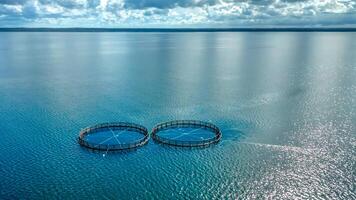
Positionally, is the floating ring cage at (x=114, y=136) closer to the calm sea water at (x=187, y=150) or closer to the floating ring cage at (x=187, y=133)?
the calm sea water at (x=187, y=150)

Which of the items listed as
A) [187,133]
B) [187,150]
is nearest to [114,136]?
[187,133]

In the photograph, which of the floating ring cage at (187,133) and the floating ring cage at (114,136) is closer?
the floating ring cage at (114,136)

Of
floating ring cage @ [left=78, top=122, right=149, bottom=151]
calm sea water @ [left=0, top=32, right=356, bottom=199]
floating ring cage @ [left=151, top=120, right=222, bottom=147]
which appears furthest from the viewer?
floating ring cage @ [left=151, top=120, right=222, bottom=147]

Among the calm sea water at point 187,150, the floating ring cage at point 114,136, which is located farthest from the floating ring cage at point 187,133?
the floating ring cage at point 114,136

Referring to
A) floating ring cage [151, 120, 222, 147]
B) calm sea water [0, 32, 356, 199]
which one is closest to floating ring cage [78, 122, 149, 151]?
calm sea water [0, 32, 356, 199]

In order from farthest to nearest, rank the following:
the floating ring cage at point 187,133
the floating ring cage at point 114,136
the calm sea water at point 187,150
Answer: the floating ring cage at point 187,133, the floating ring cage at point 114,136, the calm sea water at point 187,150

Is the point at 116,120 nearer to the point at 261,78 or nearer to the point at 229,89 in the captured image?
the point at 229,89

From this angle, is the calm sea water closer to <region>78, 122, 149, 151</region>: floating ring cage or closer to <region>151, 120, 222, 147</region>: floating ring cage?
<region>78, 122, 149, 151</region>: floating ring cage
